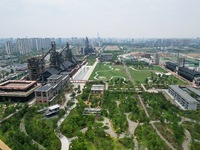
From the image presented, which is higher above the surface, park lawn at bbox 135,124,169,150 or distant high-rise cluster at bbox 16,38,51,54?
distant high-rise cluster at bbox 16,38,51,54

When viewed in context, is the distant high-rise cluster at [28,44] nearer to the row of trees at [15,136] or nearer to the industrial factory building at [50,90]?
the industrial factory building at [50,90]

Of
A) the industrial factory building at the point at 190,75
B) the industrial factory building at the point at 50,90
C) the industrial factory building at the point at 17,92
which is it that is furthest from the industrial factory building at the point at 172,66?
the industrial factory building at the point at 17,92

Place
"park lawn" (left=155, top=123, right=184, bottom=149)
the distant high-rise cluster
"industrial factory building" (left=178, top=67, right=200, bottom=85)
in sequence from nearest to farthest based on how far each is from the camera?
"park lawn" (left=155, top=123, right=184, bottom=149)
"industrial factory building" (left=178, top=67, right=200, bottom=85)
the distant high-rise cluster

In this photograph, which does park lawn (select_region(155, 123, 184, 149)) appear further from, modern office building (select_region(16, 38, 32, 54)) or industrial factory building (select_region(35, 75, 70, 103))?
modern office building (select_region(16, 38, 32, 54))

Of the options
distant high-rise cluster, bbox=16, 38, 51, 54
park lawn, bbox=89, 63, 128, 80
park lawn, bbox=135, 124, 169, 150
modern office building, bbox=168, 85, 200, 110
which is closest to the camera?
park lawn, bbox=135, 124, 169, 150

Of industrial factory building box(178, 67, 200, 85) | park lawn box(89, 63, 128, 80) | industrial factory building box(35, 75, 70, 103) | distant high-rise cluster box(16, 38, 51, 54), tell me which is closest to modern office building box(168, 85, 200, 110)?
industrial factory building box(178, 67, 200, 85)

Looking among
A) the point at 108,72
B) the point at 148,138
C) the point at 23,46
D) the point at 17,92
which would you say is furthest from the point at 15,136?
the point at 23,46

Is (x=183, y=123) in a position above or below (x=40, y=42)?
below

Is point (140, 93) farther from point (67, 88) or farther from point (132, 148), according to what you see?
point (132, 148)

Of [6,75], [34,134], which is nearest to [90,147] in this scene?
[34,134]
